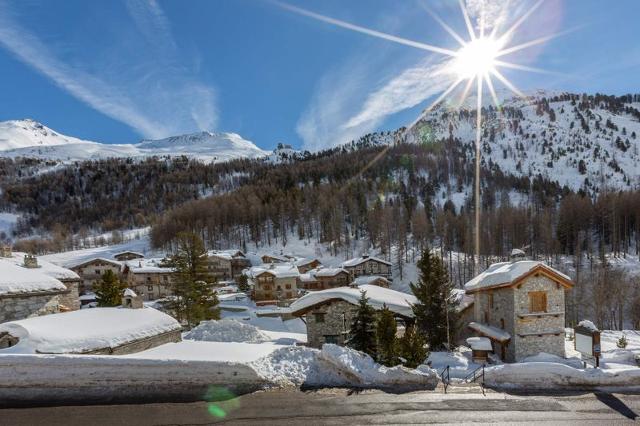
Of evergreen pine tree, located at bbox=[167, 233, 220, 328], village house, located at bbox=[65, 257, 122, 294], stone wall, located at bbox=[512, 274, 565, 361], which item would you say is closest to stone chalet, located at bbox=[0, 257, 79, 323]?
evergreen pine tree, located at bbox=[167, 233, 220, 328]

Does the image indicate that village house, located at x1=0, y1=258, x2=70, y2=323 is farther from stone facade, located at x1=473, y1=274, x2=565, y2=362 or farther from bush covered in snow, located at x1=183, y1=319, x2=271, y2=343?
stone facade, located at x1=473, y1=274, x2=565, y2=362

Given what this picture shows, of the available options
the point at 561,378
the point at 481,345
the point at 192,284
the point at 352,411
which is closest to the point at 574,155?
the point at 192,284

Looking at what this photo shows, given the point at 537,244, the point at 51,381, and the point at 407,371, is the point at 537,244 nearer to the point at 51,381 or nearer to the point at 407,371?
the point at 407,371

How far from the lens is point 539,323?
19828 mm

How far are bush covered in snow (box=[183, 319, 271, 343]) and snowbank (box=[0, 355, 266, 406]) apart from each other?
53.1 feet

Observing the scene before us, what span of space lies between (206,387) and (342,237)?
96.7 meters

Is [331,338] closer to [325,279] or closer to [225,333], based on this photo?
[225,333]

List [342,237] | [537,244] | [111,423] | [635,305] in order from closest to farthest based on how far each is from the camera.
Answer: [111,423] < [635,305] < [537,244] < [342,237]

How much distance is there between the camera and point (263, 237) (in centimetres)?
11594

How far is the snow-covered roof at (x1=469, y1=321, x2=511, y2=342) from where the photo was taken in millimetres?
19919

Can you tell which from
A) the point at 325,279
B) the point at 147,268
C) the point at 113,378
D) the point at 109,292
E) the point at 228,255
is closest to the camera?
the point at 113,378

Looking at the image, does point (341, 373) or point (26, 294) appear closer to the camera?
point (341, 373)

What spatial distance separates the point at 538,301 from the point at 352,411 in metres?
15.6

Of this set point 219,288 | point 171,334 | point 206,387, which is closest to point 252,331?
point 171,334
